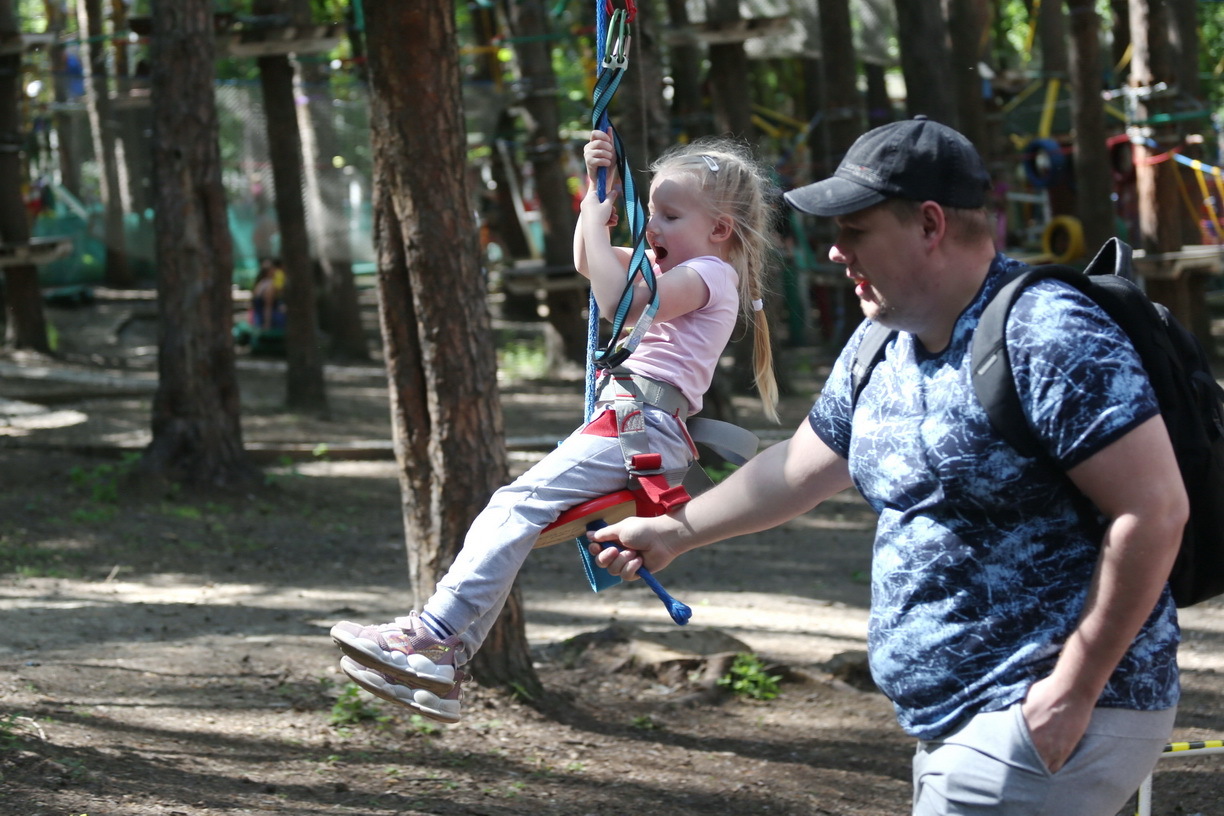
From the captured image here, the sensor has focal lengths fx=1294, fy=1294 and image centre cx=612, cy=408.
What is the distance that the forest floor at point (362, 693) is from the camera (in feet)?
15.6

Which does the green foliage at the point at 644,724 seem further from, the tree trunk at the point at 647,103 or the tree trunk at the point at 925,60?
the tree trunk at the point at 925,60

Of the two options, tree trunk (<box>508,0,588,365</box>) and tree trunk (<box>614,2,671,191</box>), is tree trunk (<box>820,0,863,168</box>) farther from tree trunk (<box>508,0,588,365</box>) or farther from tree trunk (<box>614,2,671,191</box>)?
tree trunk (<box>614,2,671,191</box>)

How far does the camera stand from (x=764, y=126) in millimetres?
20688

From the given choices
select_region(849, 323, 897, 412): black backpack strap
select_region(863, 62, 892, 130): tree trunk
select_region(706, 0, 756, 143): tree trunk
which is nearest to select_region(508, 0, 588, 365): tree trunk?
select_region(706, 0, 756, 143): tree trunk

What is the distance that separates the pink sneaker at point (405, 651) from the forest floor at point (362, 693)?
5.86ft

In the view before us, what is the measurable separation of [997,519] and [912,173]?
0.56 m

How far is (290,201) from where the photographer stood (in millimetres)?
13172

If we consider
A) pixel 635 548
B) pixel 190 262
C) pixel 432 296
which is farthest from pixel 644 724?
pixel 190 262

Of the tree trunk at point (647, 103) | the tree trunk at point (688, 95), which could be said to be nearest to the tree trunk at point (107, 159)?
the tree trunk at point (688, 95)

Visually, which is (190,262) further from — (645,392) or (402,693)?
(402,693)

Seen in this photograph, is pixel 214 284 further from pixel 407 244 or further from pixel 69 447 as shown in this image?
pixel 407 244

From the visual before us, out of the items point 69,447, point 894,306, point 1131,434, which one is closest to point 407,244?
point 894,306

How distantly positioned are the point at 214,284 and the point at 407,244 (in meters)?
5.00

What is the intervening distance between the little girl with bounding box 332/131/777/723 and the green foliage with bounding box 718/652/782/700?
3.34m
